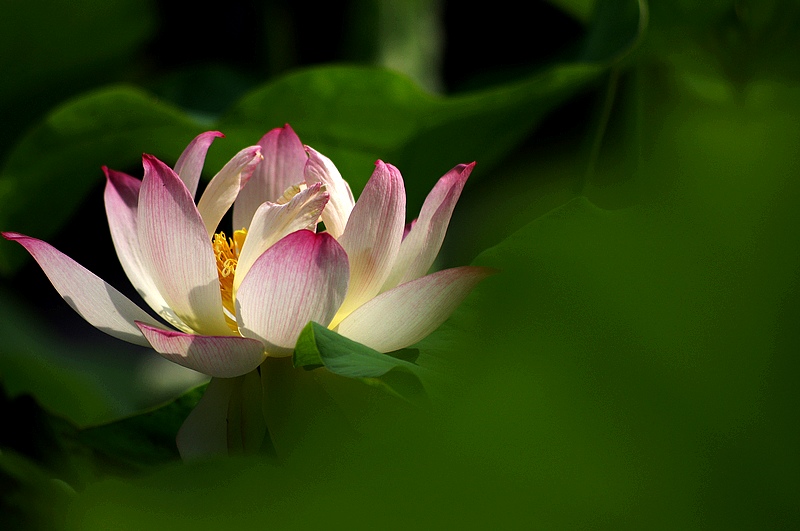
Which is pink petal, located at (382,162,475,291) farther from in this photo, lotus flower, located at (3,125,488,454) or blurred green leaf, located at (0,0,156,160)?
blurred green leaf, located at (0,0,156,160)

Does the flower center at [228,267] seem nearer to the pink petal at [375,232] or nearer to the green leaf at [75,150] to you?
the pink petal at [375,232]

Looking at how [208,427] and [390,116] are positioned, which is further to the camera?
[390,116]

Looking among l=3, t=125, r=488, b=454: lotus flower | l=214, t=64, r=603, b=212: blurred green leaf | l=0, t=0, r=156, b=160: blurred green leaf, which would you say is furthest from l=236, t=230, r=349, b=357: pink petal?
l=0, t=0, r=156, b=160: blurred green leaf

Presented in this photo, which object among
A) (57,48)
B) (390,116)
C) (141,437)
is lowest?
(141,437)

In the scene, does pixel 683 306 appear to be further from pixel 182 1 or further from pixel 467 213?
pixel 182 1

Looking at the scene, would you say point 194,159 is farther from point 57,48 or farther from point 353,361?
point 57,48

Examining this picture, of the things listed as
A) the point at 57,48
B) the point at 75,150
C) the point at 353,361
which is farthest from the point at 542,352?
the point at 57,48

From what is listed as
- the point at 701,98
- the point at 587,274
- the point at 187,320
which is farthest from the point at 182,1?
the point at 587,274

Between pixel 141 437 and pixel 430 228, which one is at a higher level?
pixel 430 228
